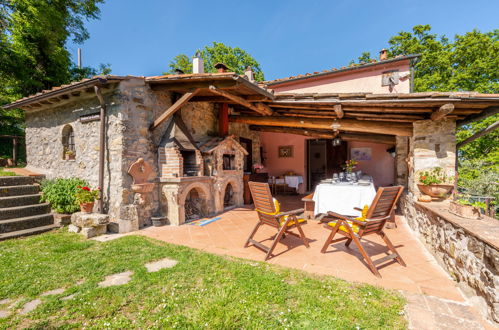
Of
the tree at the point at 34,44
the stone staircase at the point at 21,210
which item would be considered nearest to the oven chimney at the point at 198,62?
the stone staircase at the point at 21,210

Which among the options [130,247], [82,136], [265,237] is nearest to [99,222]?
[130,247]

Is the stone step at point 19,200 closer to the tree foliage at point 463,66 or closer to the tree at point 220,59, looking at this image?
the tree foliage at point 463,66

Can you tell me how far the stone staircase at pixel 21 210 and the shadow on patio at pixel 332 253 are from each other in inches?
90.0

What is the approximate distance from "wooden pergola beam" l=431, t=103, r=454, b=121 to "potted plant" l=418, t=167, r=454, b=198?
3.12 ft

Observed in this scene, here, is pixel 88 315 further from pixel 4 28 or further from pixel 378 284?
pixel 4 28

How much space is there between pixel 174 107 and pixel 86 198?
8.63 feet

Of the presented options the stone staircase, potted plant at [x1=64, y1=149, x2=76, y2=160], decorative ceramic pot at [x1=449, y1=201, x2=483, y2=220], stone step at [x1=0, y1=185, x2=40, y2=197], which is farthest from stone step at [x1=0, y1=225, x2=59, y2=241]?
decorative ceramic pot at [x1=449, y1=201, x2=483, y2=220]

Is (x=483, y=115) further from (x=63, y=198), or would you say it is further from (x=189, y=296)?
(x=63, y=198)

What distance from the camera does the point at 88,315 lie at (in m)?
1.90

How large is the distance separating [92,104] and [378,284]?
21.1ft

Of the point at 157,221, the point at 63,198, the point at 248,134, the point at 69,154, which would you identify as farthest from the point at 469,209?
the point at 69,154

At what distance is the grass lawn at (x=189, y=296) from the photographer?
1811 mm

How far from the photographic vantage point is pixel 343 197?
4441 millimetres

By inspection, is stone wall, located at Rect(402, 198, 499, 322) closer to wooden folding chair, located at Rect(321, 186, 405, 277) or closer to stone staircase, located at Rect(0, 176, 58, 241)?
wooden folding chair, located at Rect(321, 186, 405, 277)
